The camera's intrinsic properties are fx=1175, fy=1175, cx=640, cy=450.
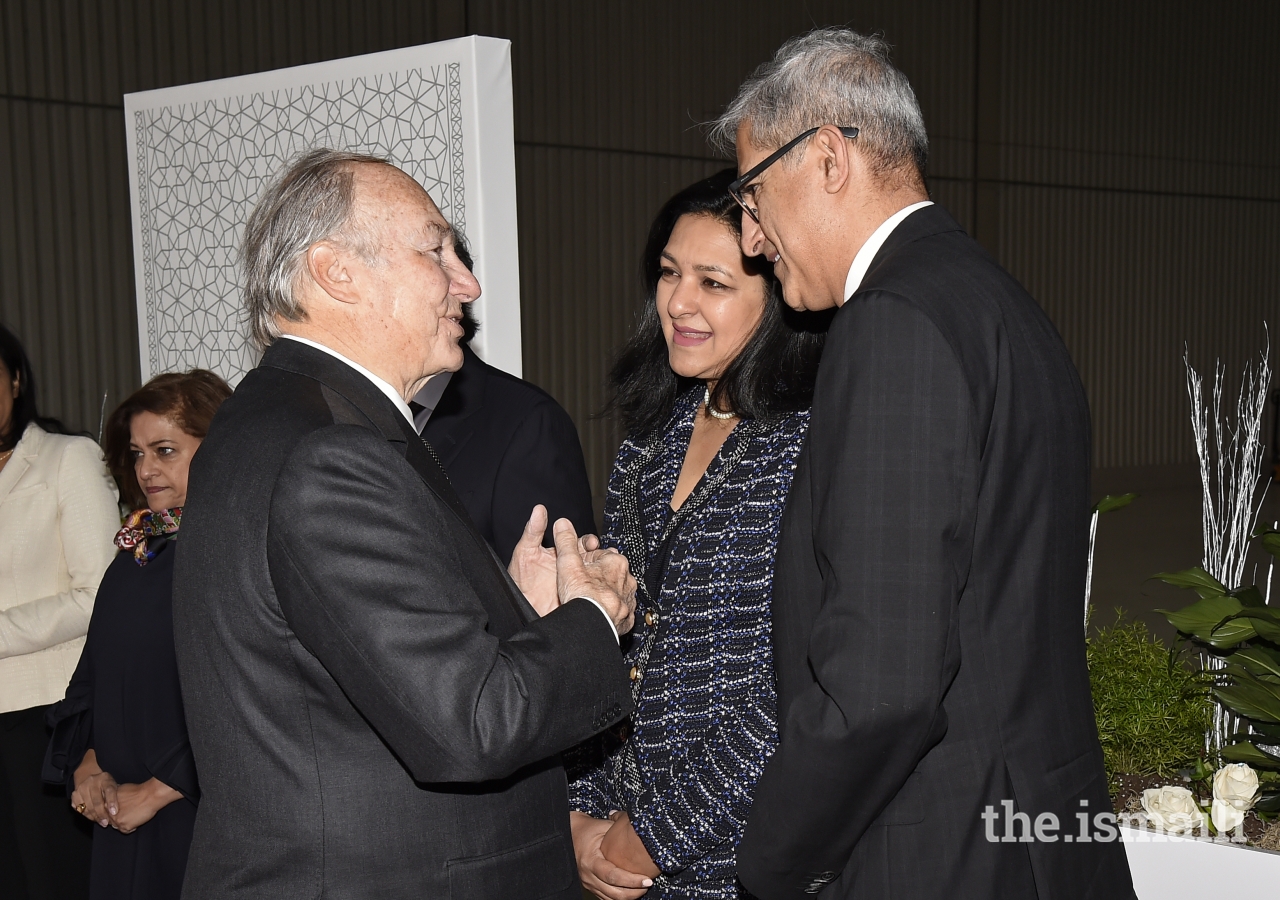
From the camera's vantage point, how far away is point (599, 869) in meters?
1.92

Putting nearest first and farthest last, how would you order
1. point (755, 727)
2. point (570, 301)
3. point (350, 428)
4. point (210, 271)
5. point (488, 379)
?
point (350, 428) < point (755, 727) < point (488, 379) < point (210, 271) < point (570, 301)

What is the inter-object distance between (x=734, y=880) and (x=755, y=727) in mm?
257

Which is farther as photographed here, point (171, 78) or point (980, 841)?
point (171, 78)

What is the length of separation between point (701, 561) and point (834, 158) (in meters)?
0.69

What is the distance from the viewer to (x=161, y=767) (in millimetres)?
2576

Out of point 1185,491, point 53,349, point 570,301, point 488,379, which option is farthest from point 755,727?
point 1185,491

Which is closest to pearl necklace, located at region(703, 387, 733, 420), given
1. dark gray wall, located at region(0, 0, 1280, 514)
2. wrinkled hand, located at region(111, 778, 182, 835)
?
wrinkled hand, located at region(111, 778, 182, 835)

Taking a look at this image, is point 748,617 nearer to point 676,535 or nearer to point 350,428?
point 676,535

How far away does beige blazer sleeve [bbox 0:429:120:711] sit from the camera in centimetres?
300

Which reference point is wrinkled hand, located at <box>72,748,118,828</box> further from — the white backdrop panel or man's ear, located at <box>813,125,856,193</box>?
man's ear, located at <box>813,125,856,193</box>

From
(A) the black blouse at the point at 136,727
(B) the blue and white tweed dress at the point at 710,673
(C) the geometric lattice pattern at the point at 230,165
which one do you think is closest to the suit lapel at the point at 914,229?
(B) the blue and white tweed dress at the point at 710,673

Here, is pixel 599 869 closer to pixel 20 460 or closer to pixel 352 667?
pixel 352 667

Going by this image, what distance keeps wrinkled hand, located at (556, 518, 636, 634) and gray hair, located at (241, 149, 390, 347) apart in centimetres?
46

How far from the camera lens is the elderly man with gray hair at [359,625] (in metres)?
1.25
